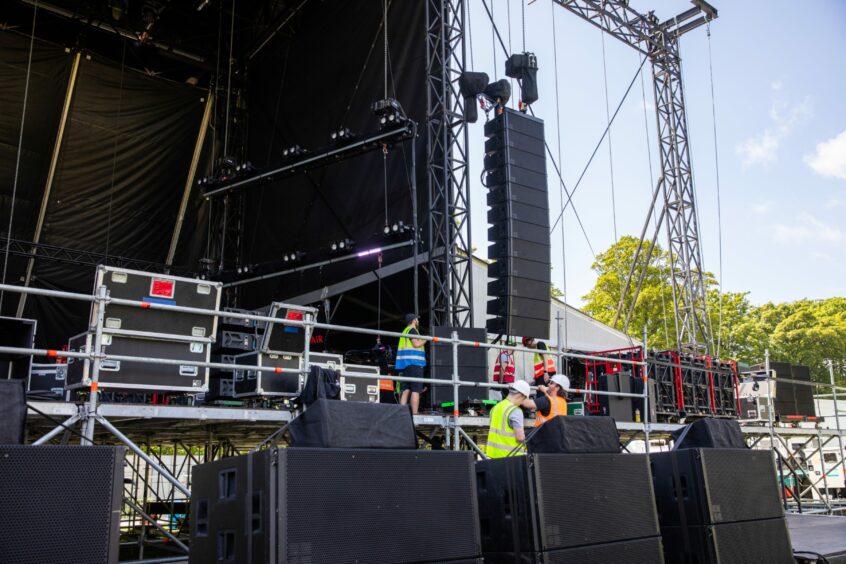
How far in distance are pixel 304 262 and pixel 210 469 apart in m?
9.73

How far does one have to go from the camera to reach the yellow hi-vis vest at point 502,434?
560 centimetres

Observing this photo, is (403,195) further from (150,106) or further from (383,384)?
(150,106)

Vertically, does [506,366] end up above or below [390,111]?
below

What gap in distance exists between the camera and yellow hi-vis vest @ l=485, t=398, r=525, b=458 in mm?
5602

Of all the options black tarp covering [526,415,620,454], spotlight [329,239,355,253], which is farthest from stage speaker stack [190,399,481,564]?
spotlight [329,239,355,253]

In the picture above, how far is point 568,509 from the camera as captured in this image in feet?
13.1

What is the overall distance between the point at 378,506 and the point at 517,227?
687 cm

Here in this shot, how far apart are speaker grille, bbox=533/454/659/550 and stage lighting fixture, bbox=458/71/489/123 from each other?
758 centimetres

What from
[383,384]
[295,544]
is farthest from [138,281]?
[383,384]

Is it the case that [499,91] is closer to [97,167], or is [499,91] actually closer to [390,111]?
[390,111]

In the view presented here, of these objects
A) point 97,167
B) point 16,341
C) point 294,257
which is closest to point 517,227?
point 294,257

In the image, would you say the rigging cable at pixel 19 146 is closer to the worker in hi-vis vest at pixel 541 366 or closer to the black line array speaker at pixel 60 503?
the worker in hi-vis vest at pixel 541 366

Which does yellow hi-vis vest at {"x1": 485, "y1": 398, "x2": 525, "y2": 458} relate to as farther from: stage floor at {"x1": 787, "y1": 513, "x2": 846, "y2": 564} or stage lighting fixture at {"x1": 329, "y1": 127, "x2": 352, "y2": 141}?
stage lighting fixture at {"x1": 329, "y1": 127, "x2": 352, "y2": 141}

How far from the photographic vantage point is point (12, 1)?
13.6 metres
